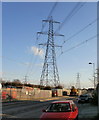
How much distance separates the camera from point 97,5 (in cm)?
1461

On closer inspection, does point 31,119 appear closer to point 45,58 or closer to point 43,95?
point 45,58

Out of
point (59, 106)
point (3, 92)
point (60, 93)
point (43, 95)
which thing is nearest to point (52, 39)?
point (3, 92)

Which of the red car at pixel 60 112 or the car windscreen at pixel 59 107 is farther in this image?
the car windscreen at pixel 59 107

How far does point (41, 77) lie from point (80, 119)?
4284 cm

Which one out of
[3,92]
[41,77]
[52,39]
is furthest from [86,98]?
[41,77]

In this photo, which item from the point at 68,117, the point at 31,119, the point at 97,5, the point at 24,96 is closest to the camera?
the point at 68,117

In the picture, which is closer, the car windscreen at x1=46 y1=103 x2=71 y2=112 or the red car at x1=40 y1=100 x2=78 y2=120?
the red car at x1=40 y1=100 x2=78 y2=120

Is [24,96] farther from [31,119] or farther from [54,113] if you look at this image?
[54,113]

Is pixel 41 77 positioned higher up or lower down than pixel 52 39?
lower down

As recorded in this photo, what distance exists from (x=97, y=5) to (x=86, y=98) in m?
A: 26.9

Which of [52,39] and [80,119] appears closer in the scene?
[80,119]

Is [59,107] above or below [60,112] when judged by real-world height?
above

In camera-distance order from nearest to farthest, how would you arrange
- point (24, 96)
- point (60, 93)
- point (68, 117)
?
point (68, 117), point (24, 96), point (60, 93)

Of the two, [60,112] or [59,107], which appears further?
[59,107]
